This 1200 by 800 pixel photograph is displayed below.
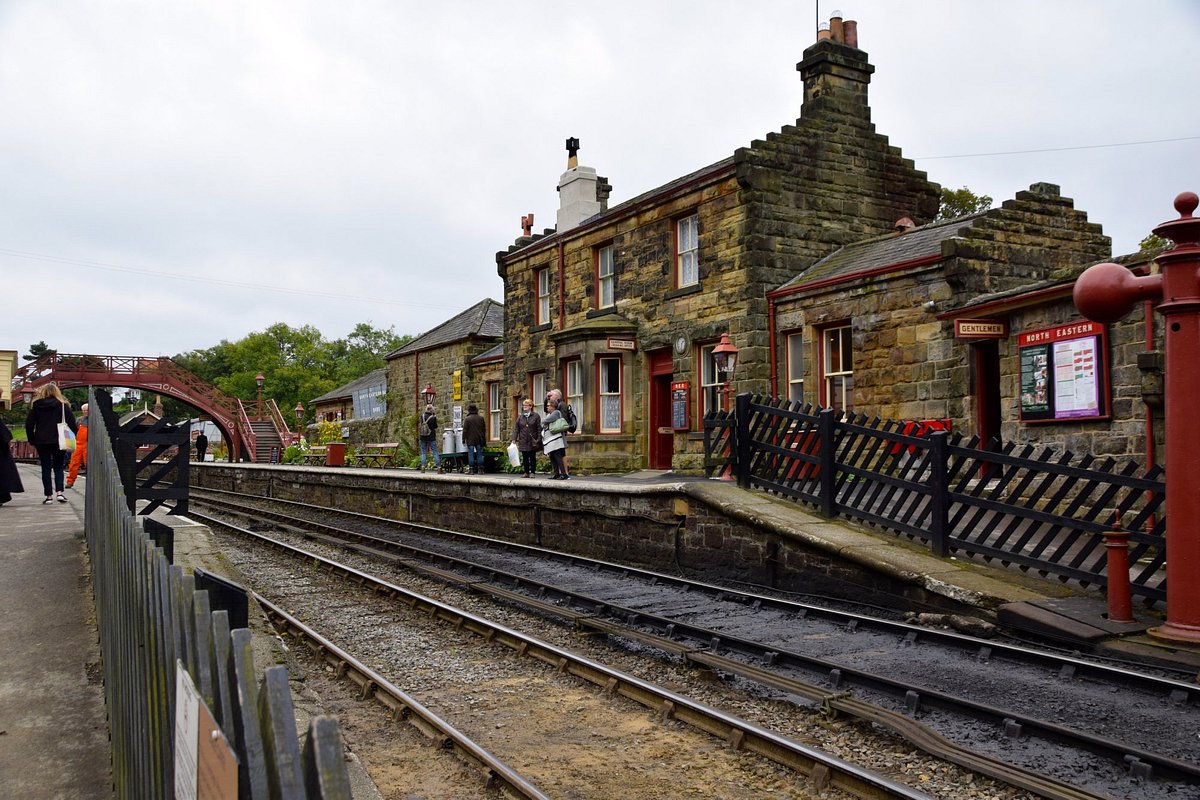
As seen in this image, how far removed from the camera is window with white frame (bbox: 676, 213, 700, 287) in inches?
763

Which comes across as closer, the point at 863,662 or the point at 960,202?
the point at 863,662

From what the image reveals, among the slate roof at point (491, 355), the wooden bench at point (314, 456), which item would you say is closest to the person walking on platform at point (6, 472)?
the slate roof at point (491, 355)

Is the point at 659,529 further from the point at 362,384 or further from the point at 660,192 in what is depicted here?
the point at 362,384

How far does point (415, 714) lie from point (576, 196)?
20003 millimetres

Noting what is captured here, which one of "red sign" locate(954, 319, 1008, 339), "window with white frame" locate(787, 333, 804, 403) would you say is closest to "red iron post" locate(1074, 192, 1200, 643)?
"red sign" locate(954, 319, 1008, 339)

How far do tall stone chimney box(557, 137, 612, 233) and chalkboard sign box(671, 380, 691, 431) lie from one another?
712 centimetres

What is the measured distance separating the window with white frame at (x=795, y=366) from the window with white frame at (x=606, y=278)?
18.3ft

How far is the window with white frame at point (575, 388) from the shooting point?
21.5m

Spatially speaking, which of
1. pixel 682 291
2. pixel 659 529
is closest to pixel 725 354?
pixel 682 291

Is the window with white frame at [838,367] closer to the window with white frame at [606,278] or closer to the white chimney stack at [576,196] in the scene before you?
the window with white frame at [606,278]

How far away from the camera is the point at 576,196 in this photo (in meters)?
24.4

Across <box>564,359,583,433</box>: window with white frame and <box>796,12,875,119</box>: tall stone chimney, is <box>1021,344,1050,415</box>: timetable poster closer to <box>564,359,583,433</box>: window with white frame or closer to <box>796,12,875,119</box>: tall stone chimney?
<box>796,12,875,119</box>: tall stone chimney

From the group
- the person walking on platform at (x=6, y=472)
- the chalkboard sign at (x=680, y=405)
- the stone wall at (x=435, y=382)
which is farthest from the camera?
the stone wall at (x=435, y=382)

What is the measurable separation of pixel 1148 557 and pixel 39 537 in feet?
36.7
